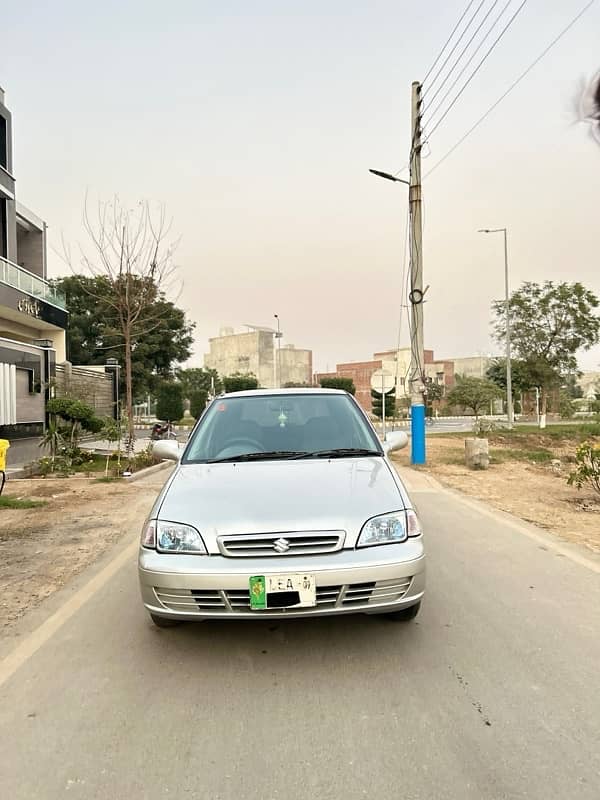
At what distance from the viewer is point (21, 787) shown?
2311 mm

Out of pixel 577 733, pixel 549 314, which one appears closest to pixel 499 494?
pixel 577 733

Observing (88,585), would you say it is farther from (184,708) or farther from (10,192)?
(10,192)

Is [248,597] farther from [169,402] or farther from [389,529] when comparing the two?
[169,402]

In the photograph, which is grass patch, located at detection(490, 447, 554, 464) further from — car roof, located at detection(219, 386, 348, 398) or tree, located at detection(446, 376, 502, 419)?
tree, located at detection(446, 376, 502, 419)

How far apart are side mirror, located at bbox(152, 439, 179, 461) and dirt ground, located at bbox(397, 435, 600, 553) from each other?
4169 millimetres

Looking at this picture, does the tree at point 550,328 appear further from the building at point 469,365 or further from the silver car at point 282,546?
the building at point 469,365

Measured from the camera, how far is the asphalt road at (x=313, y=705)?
7.63ft

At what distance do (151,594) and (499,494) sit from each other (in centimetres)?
805

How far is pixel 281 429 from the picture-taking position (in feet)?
15.4

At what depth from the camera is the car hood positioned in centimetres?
323

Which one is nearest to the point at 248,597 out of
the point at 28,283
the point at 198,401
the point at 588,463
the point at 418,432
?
the point at 588,463

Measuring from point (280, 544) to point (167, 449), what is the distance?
6.16ft

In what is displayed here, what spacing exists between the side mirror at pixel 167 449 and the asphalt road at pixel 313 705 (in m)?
1.12

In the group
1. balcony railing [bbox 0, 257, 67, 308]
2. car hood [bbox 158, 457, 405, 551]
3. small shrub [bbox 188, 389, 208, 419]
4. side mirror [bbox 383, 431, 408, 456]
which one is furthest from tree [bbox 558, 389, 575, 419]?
car hood [bbox 158, 457, 405, 551]
